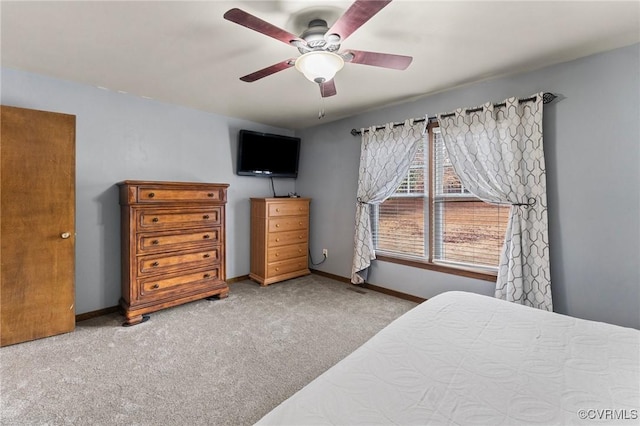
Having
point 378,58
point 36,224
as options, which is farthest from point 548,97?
point 36,224

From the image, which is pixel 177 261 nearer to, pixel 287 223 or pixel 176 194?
pixel 176 194

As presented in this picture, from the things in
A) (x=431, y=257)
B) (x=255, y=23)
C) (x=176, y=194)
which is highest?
(x=255, y=23)

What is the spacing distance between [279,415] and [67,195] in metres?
2.83

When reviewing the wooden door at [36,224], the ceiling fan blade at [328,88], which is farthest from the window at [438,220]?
the wooden door at [36,224]

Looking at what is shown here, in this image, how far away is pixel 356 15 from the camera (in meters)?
1.40

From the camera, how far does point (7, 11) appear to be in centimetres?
171

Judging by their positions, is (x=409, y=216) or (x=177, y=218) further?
(x=409, y=216)

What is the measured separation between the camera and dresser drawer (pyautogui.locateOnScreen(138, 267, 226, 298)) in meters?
2.85

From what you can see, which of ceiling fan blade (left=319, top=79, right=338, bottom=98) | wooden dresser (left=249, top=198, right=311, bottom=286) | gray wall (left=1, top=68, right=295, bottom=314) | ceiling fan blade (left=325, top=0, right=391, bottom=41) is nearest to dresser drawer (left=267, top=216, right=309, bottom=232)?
wooden dresser (left=249, top=198, right=311, bottom=286)

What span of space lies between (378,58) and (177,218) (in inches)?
99.3

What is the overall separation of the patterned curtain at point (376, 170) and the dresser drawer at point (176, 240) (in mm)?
1812

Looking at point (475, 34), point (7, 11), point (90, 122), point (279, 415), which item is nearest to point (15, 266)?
point (90, 122)

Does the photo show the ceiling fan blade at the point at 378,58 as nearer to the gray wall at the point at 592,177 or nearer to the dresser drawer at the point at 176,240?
the gray wall at the point at 592,177

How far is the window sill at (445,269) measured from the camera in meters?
2.83
